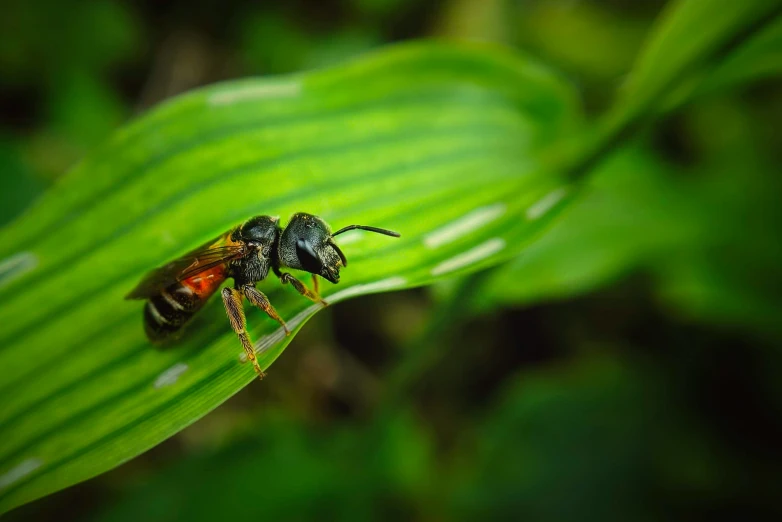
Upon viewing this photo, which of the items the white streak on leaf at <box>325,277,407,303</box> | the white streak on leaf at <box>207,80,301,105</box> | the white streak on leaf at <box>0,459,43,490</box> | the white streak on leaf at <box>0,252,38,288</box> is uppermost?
the white streak on leaf at <box>207,80,301,105</box>

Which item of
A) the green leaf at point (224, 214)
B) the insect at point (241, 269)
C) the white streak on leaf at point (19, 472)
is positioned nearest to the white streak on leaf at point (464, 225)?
the green leaf at point (224, 214)

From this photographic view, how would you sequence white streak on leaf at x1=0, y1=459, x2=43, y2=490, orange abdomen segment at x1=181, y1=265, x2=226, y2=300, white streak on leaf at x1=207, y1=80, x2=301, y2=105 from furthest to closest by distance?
white streak on leaf at x1=207, y1=80, x2=301, y2=105 → orange abdomen segment at x1=181, y1=265, x2=226, y2=300 → white streak on leaf at x1=0, y1=459, x2=43, y2=490

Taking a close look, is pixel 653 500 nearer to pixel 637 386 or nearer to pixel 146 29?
pixel 637 386

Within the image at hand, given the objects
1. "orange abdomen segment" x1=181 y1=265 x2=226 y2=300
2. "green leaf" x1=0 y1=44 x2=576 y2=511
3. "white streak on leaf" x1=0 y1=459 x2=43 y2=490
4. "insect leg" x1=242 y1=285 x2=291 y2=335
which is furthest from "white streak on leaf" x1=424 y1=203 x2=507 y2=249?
"white streak on leaf" x1=0 y1=459 x2=43 y2=490

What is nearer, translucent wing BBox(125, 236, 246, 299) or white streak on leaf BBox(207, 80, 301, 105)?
translucent wing BBox(125, 236, 246, 299)

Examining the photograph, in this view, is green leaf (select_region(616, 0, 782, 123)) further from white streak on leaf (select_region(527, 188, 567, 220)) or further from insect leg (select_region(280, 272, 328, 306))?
insect leg (select_region(280, 272, 328, 306))

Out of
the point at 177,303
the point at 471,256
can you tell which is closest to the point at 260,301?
the point at 177,303

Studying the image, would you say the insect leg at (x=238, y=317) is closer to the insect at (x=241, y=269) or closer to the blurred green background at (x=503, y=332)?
the insect at (x=241, y=269)
